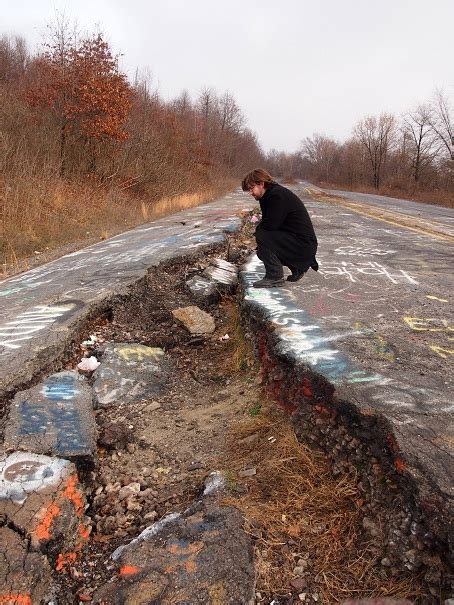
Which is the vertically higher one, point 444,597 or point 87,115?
point 87,115

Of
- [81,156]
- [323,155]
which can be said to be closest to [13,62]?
[81,156]

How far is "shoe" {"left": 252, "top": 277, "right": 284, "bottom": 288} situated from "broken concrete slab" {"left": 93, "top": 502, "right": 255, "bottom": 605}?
296cm

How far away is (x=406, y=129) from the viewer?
42.7 m

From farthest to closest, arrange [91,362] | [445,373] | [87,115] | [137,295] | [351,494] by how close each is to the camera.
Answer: [87,115] < [137,295] < [91,362] < [445,373] < [351,494]

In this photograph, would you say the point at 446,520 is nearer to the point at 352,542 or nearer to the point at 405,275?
the point at 352,542

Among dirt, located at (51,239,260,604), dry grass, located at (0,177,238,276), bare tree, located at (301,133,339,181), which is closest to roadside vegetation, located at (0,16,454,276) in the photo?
dry grass, located at (0,177,238,276)

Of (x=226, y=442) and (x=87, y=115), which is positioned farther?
(x=87, y=115)

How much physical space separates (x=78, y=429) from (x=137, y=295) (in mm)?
2935

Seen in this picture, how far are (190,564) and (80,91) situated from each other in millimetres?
15820

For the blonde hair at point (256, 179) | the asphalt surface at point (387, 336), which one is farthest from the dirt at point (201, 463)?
the blonde hair at point (256, 179)

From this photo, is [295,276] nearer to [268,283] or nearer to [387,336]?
[268,283]

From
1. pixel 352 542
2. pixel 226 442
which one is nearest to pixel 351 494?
pixel 352 542

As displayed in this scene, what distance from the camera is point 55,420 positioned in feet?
9.82

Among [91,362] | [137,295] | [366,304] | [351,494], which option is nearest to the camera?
[351,494]
